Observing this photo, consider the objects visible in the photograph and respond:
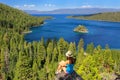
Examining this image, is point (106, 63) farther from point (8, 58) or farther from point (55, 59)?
point (8, 58)

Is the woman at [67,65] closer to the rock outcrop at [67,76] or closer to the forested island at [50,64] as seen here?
the rock outcrop at [67,76]

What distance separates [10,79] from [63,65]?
93599mm

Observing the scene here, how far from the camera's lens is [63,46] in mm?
158000

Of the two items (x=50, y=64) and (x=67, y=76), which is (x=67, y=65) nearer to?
(x=67, y=76)

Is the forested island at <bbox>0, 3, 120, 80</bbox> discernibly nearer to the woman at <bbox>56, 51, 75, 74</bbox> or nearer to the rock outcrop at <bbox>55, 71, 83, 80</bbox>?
the rock outcrop at <bbox>55, 71, 83, 80</bbox>

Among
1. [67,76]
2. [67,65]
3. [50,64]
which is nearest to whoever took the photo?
[67,65]

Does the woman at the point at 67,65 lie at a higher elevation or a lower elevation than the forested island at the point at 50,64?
higher

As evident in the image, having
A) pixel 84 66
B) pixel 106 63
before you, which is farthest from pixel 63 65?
pixel 106 63

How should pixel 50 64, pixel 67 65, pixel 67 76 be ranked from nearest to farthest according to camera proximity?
pixel 67 65
pixel 67 76
pixel 50 64

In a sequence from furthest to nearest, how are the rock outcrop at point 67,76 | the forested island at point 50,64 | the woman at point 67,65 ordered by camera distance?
1. the forested island at point 50,64
2. the rock outcrop at point 67,76
3. the woman at point 67,65

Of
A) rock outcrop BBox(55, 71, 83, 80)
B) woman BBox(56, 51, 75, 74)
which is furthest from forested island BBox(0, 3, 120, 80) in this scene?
woman BBox(56, 51, 75, 74)

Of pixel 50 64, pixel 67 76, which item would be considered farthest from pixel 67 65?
pixel 50 64

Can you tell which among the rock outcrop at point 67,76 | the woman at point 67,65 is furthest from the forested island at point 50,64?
the woman at point 67,65

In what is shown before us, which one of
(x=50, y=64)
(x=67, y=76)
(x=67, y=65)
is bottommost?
(x=50, y=64)
